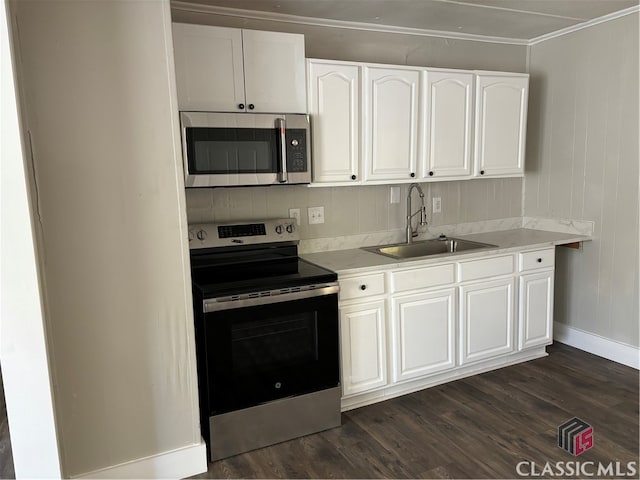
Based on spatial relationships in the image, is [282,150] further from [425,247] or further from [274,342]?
[425,247]

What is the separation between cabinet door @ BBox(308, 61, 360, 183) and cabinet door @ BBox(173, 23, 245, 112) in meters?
0.44

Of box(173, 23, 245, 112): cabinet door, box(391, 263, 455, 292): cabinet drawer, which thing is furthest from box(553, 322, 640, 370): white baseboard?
box(173, 23, 245, 112): cabinet door

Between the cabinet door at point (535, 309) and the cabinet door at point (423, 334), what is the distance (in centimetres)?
60

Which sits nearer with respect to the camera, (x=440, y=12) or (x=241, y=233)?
(x=241, y=233)

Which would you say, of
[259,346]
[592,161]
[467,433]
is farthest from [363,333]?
[592,161]

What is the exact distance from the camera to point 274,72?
9.05ft

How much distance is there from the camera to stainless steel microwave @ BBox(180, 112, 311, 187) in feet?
A: 8.37

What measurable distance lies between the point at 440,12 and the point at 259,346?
229 cm

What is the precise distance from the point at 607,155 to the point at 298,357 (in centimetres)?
256

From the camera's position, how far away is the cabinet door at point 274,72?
2695 millimetres

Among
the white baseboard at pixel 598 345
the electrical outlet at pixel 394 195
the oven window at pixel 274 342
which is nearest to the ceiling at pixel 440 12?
the electrical outlet at pixel 394 195

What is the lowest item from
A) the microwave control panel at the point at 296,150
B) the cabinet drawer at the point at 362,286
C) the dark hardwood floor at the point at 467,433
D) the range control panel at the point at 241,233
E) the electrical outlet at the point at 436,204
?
the dark hardwood floor at the point at 467,433

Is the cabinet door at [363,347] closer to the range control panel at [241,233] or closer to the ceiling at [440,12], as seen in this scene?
the range control panel at [241,233]

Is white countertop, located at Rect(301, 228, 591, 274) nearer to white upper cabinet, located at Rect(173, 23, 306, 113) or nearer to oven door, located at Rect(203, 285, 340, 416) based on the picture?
oven door, located at Rect(203, 285, 340, 416)
